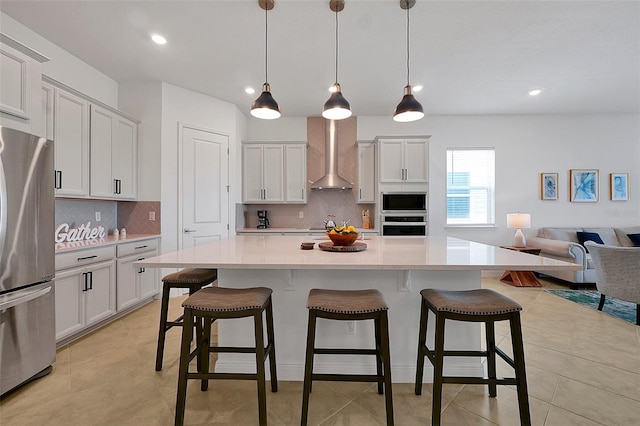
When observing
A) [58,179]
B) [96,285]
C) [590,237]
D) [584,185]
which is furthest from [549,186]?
[58,179]

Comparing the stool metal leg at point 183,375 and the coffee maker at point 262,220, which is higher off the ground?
the coffee maker at point 262,220

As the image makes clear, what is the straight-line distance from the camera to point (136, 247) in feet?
10.6

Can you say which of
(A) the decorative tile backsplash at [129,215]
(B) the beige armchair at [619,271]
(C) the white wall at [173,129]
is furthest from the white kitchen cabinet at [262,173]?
(B) the beige armchair at [619,271]

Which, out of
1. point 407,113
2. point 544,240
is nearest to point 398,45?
point 407,113

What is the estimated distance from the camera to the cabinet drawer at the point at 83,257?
7.82 ft

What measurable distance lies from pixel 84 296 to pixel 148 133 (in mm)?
2169

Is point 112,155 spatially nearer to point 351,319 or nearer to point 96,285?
point 96,285

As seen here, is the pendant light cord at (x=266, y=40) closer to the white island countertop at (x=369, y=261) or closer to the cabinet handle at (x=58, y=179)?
the white island countertop at (x=369, y=261)

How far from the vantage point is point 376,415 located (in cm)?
166

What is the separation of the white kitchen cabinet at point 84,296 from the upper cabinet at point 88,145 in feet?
2.64

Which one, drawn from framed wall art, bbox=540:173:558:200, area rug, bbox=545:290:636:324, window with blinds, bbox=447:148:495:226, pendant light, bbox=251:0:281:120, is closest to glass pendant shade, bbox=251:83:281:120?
pendant light, bbox=251:0:281:120

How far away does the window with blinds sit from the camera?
5.22m

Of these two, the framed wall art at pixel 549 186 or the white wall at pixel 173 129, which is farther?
the framed wall art at pixel 549 186

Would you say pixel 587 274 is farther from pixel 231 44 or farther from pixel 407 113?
pixel 231 44
